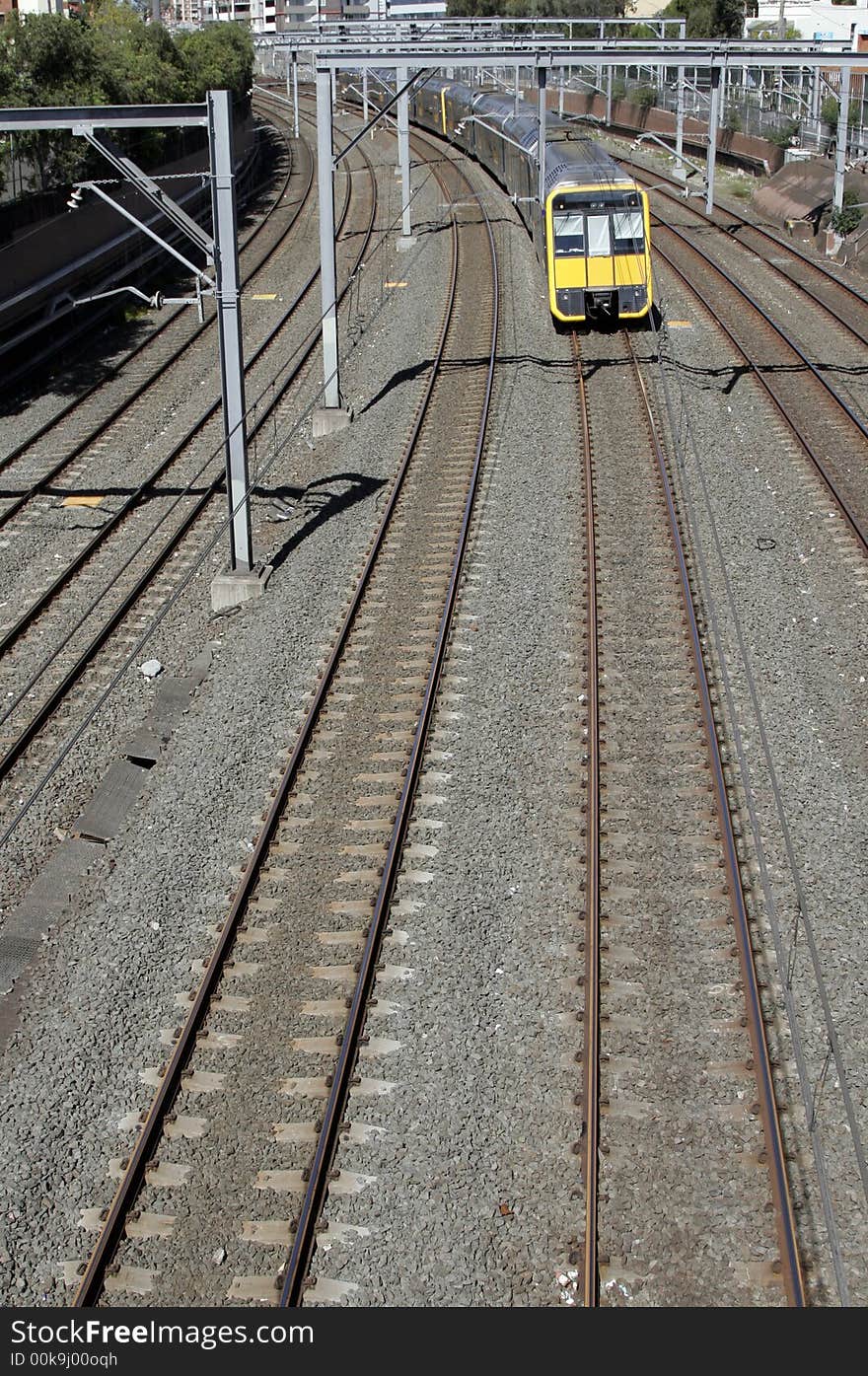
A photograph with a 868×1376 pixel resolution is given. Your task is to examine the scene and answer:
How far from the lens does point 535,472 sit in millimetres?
16344

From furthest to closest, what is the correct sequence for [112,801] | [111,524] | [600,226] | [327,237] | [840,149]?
[840,149], [600,226], [327,237], [111,524], [112,801]

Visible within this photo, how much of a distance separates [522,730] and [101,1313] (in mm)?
5605

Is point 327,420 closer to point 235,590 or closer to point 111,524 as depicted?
point 111,524

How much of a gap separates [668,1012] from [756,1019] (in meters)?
0.50

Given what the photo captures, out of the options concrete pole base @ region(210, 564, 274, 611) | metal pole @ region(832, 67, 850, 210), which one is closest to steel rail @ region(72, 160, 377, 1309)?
concrete pole base @ region(210, 564, 274, 611)

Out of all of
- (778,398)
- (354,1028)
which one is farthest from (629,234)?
(354,1028)

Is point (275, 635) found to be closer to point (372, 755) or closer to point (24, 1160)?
point (372, 755)

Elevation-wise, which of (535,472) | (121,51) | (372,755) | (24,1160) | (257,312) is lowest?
(24,1160)

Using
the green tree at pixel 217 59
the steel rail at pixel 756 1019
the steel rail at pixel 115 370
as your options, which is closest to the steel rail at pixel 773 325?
the steel rail at pixel 756 1019

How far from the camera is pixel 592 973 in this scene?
7.90 metres

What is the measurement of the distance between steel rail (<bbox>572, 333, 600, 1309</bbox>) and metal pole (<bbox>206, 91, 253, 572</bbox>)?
3539 millimetres

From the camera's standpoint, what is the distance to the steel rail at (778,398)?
14633mm

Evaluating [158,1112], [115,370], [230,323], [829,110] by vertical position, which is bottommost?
[158,1112]

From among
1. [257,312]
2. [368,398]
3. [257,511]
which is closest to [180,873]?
[257,511]
